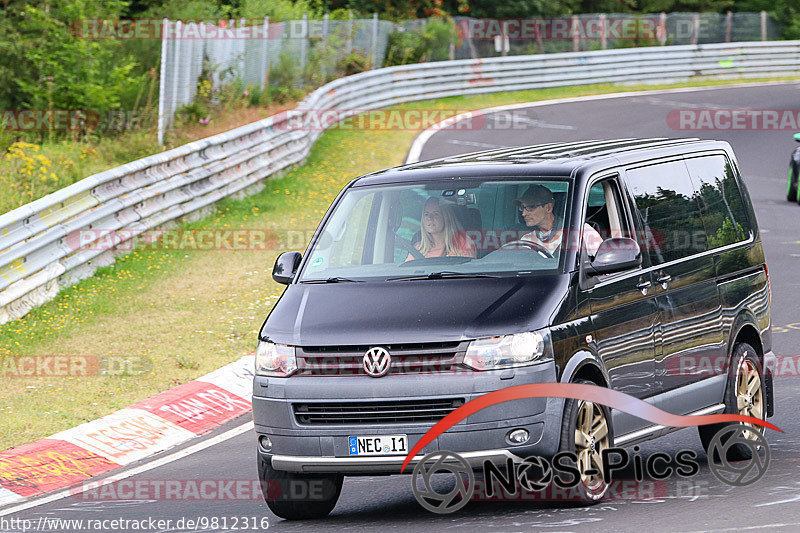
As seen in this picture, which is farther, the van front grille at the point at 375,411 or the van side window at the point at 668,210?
the van side window at the point at 668,210

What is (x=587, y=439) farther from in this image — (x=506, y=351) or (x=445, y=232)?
(x=445, y=232)

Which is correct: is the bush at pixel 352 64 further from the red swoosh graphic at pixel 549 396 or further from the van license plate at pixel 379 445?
the van license plate at pixel 379 445

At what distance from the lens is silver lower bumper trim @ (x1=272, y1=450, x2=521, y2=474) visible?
707 centimetres

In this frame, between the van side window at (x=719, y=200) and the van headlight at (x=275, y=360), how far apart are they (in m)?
3.20

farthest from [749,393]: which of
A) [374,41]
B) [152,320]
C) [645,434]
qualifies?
[374,41]

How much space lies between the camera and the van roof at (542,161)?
27.0 ft

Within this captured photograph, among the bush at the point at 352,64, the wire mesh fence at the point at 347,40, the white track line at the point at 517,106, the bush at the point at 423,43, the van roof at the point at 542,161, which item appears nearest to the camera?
the van roof at the point at 542,161

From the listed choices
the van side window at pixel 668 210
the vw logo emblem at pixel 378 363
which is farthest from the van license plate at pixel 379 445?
the van side window at pixel 668 210

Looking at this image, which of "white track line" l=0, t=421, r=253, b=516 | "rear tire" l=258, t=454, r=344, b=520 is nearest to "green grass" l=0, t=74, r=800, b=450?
"white track line" l=0, t=421, r=253, b=516

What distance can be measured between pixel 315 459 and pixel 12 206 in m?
10.3

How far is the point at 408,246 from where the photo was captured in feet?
27.1

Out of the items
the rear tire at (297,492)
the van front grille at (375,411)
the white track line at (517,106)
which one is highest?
the van front grille at (375,411)

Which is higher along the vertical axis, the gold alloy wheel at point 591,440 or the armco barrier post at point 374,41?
the armco barrier post at point 374,41

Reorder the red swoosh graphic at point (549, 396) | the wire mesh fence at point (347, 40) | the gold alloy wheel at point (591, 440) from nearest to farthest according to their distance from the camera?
1. the red swoosh graphic at point (549, 396)
2. the gold alloy wheel at point (591, 440)
3. the wire mesh fence at point (347, 40)
